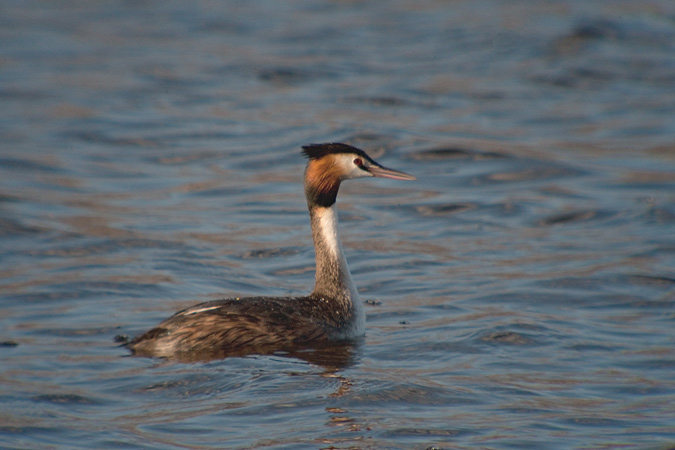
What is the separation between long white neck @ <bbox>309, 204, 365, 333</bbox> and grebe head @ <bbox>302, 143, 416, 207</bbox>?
15 cm

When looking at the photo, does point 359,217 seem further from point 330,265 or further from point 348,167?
point 348,167

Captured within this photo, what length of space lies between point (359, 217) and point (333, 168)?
456 centimetres

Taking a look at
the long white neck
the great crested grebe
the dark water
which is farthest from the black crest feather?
the dark water

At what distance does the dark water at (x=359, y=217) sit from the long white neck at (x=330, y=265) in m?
0.47

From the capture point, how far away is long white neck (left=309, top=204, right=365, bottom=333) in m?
9.34

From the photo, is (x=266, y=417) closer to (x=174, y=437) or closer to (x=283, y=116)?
(x=174, y=437)

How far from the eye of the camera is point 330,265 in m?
9.54

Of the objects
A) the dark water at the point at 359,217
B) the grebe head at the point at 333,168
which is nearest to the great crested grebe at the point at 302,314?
the grebe head at the point at 333,168

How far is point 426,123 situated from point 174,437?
12.3 meters

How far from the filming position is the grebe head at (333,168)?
9.33m

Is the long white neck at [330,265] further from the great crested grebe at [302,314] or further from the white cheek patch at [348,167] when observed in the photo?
the white cheek patch at [348,167]

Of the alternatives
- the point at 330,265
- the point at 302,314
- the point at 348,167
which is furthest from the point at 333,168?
the point at 302,314

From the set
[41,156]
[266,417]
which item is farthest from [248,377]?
[41,156]

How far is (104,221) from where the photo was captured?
521 inches
